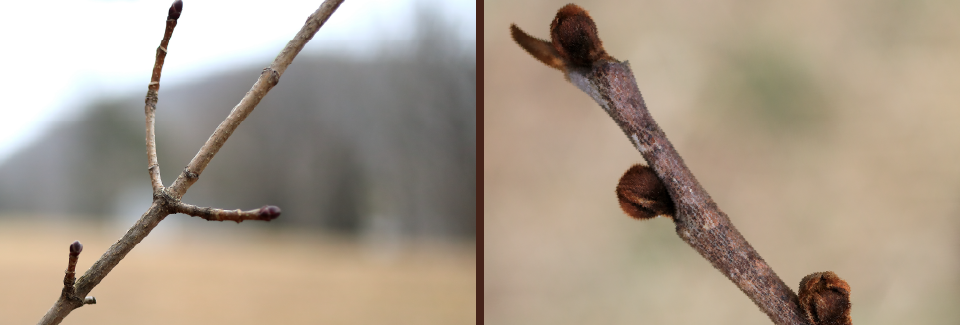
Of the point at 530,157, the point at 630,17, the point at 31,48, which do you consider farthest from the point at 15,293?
the point at 630,17

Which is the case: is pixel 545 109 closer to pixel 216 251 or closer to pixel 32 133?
pixel 216 251

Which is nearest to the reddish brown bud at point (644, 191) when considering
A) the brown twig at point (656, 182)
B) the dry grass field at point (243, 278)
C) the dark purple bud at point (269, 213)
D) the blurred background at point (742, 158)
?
the brown twig at point (656, 182)

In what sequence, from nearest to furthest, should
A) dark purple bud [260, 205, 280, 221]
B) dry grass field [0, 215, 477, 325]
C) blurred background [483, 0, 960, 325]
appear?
dark purple bud [260, 205, 280, 221] → blurred background [483, 0, 960, 325] → dry grass field [0, 215, 477, 325]

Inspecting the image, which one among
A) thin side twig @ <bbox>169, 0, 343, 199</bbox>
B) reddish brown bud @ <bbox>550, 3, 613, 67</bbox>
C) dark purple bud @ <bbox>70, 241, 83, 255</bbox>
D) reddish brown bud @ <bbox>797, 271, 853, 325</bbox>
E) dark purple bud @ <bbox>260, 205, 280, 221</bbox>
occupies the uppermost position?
reddish brown bud @ <bbox>550, 3, 613, 67</bbox>

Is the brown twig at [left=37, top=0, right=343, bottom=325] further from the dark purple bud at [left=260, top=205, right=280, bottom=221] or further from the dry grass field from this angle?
the dry grass field

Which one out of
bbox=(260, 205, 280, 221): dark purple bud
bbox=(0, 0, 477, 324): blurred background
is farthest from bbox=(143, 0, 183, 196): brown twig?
bbox=(0, 0, 477, 324): blurred background
